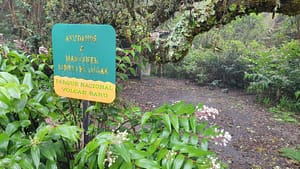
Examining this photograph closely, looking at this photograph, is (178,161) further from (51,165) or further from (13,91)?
(13,91)

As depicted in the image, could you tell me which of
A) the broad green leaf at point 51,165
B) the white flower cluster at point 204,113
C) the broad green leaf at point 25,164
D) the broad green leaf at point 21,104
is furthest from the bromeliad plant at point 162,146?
the broad green leaf at point 21,104

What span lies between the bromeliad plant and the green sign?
0.91 feet

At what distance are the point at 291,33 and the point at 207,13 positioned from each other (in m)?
6.08

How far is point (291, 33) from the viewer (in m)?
6.98

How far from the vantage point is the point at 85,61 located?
1.29m

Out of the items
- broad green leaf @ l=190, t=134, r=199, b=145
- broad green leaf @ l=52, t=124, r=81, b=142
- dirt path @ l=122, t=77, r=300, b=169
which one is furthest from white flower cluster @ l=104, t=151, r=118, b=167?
dirt path @ l=122, t=77, r=300, b=169

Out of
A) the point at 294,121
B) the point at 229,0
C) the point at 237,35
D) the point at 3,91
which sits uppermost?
the point at 229,0

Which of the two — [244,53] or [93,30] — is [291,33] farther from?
[93,30]

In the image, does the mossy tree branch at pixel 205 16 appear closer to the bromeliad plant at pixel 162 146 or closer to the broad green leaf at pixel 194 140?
the bromeliad plant at pixel 162 146

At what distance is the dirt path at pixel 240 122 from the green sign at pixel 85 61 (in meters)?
2.37

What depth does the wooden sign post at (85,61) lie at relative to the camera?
124 cm

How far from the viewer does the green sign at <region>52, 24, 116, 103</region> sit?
124 centimetres

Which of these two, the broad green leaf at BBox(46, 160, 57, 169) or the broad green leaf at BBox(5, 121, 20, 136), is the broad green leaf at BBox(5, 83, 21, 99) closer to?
the broad green leaf at BBox(5, 121, 20, 136)

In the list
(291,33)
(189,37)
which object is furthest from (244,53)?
(189,37)
